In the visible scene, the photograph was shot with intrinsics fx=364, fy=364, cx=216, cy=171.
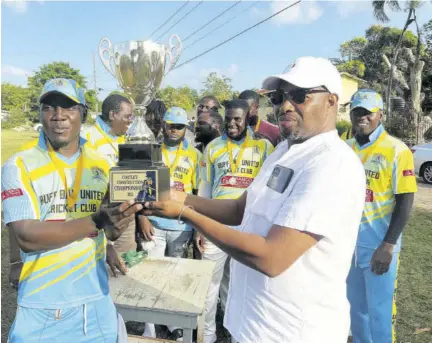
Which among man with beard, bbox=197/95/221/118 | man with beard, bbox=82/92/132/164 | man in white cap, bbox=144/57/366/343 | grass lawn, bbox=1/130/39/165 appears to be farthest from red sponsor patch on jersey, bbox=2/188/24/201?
grass lawn, bbox=1/130/39/165

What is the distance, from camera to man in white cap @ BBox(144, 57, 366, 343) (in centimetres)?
130

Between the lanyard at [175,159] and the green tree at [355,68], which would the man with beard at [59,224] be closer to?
Result: the lanyard at [175,159]

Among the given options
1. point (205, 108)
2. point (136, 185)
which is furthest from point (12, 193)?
point (205, 108)

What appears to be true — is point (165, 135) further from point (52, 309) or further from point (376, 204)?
point (52, 309)

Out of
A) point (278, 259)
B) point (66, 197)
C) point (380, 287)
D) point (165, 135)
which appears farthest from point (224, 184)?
point (278, 259)

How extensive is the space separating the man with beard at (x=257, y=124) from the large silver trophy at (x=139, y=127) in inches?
85.3

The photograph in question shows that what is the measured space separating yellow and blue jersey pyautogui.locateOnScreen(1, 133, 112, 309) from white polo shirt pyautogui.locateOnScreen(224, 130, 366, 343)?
76 cm

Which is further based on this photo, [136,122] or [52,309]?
[136,122]

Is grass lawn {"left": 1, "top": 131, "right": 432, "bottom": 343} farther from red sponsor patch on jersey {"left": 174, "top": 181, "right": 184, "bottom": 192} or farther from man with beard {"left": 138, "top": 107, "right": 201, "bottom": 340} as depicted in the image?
red sponsor patch on jersey {"left": 174, "top": 181, "right": 184, "bottom": 192}

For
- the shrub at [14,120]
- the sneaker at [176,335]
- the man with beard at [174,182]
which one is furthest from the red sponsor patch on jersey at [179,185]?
the shrub at [14,120]

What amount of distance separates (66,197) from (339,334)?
1.34 meters

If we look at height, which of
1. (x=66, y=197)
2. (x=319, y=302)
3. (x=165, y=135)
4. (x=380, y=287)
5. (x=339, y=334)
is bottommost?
(x=380, y=287)

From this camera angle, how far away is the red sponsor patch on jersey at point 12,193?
1.56 metres

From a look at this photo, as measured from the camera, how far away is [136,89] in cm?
209
